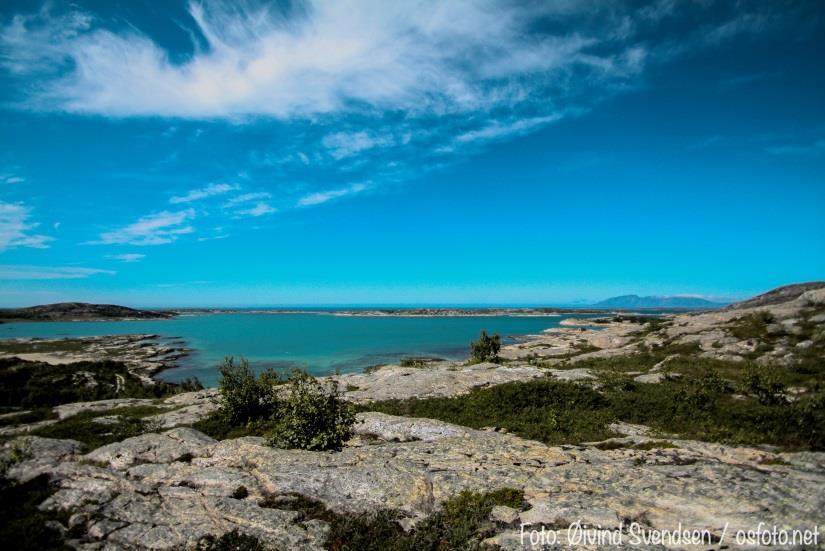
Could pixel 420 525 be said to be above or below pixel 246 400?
below

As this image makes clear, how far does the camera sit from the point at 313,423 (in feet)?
52.9

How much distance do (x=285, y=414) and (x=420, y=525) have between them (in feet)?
29.1

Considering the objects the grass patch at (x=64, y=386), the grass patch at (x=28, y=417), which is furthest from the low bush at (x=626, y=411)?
the grass patch at (x=64, y=386)

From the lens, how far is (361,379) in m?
36.2

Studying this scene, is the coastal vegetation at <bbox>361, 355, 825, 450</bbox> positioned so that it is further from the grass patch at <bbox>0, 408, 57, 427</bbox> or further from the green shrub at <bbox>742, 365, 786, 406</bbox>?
the grass patch at <bbox>0, 408, 57, 427</bbox>

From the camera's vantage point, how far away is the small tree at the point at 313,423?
15352mm

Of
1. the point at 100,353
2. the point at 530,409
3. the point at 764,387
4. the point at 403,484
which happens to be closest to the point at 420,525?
the point at 403,484

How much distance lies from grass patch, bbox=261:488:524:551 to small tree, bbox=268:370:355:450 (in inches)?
176

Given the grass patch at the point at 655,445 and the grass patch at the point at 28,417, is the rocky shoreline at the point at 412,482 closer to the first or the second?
the grass patch at the point at 655,445

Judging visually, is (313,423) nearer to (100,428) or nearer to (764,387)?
(100,428)

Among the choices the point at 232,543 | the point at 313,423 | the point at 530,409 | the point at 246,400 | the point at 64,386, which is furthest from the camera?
the point at 64,386

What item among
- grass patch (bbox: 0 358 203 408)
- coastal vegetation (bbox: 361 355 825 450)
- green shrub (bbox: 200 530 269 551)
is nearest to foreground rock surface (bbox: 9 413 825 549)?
green shrub (bbox: 200 530 269 551)

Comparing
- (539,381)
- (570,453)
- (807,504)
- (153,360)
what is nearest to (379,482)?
(570,453)

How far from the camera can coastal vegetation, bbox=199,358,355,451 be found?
15.6 metres
